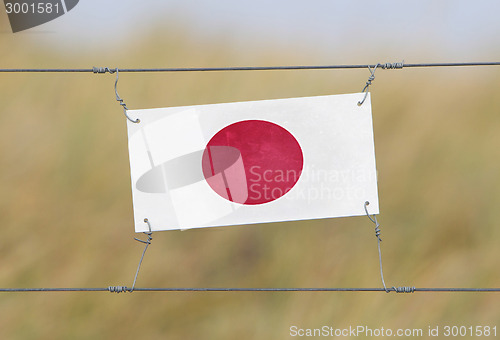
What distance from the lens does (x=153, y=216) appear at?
1.68 m

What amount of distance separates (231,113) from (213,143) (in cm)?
11

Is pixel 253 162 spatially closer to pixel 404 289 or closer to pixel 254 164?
pixel 254 164

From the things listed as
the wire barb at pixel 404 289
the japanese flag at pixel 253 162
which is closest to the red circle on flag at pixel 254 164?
the japanese flag at pixel 253 162

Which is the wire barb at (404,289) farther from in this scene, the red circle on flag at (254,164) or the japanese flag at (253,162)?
the red circle on flag at (254,164)

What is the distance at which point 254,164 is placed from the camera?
1.68 m

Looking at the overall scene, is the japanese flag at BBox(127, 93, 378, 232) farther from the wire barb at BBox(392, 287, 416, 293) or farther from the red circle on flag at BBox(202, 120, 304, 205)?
the wire barb at BBox(392, 287, 416, 293)

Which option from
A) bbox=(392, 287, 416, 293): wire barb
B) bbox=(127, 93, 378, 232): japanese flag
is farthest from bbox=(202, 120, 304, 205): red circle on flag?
bbox=(392, 287, 416, 293): wire barb

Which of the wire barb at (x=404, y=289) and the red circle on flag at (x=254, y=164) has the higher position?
the red circle on flag at (x=254, y=164)

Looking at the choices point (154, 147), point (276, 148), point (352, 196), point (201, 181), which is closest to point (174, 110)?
point (154, 147)

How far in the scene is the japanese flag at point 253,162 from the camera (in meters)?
1.67

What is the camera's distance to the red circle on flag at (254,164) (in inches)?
66.2

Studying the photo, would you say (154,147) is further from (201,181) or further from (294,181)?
(294,181)

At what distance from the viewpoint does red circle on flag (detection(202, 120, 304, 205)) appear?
168 cm

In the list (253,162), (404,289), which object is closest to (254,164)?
(253,162)
